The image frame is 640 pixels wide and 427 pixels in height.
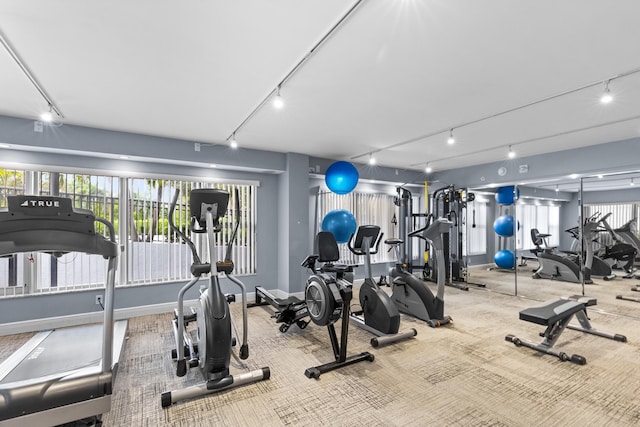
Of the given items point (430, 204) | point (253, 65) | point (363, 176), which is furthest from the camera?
point (430, 204)

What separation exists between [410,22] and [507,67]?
1.13m

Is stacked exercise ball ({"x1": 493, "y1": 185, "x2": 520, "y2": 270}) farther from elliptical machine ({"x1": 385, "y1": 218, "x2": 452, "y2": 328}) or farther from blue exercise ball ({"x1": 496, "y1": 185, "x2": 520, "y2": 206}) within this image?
elliptical machine ({"x1": 385, "y1": 218, "x2": 452, "y2": 328})

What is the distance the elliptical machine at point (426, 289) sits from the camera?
4.11m

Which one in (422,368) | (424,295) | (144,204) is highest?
(144,204)

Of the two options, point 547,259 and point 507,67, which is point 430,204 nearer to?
point 547,259

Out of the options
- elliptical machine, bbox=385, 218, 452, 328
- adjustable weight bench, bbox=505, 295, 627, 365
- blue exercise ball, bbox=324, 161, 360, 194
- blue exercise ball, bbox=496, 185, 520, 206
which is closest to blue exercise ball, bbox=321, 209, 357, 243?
blue exercise ball, bbox=324, 161, 360, 194

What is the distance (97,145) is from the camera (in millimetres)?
4066

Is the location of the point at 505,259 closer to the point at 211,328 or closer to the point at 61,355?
the point at 211,328

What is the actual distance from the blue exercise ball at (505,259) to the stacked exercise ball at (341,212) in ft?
11.6

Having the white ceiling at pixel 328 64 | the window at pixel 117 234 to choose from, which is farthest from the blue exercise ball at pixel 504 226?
the window at pixel 117 234

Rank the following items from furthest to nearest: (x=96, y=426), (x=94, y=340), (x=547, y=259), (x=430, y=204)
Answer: (x=430, y=204) → (x=547, y=259) → (x=94, y=340) → (x=96, y=426)

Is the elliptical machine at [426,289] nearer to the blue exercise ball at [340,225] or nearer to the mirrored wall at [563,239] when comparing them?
the blue exercise ball at [340,225]

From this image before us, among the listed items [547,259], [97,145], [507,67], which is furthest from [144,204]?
[547,259]

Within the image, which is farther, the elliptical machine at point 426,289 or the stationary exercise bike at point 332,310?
the elliptical machine at point 426,289
